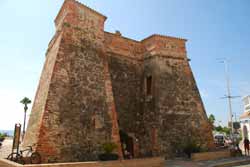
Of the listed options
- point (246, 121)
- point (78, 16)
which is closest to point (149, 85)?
point (78, 16)

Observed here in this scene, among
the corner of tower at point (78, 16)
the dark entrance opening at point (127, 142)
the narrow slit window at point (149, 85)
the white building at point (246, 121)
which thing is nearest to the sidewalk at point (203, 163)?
the dark entrance opening at point (127, 142)

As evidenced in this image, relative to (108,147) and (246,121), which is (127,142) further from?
(246,121)

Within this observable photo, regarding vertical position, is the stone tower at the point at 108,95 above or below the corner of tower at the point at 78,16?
below

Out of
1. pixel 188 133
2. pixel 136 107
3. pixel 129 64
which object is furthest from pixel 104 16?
pixel 188 133

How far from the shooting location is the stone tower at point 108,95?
9305 mm

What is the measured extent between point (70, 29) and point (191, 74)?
9.36 meters

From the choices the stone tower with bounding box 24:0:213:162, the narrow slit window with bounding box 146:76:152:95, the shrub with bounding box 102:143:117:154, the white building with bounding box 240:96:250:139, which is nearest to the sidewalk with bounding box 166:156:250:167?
the stone tower with bounding box 24:0:213:162

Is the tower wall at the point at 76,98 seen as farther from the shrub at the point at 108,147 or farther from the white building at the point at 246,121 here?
the white building at the point at 246,121

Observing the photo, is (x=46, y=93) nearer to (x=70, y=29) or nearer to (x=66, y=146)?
(x=66, y=146)

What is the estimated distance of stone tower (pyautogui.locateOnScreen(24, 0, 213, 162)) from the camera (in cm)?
930

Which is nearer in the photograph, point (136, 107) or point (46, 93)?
point (46, 93)

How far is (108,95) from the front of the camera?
11242 millimetres

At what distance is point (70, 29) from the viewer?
10.9m

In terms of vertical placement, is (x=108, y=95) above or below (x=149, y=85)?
below
